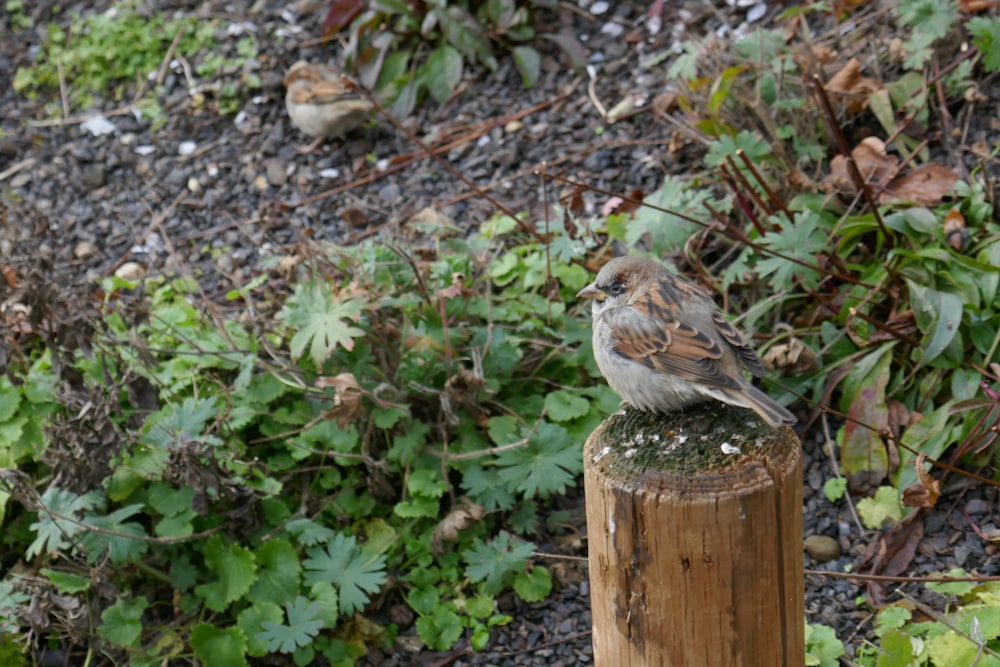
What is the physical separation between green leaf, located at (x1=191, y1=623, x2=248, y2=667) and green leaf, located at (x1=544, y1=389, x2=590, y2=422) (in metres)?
1.53

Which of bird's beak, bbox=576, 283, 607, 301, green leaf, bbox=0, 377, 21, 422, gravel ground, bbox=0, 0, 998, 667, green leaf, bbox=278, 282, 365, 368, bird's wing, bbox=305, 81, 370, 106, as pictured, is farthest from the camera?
bird's wing, bbox=305, 81, 370, 106

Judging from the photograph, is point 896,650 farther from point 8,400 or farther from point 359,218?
point 359,218

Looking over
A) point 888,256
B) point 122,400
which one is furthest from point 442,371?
point 888,256

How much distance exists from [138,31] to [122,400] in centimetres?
416

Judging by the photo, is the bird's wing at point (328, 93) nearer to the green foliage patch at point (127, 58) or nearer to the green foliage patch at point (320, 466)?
the green foliage patch at point (127, 58)

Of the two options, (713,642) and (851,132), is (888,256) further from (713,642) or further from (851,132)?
(713,642)

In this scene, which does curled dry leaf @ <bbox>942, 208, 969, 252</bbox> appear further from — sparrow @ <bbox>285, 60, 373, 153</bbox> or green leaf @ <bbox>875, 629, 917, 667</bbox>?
sparrow @ <bbox>285, 60, 373, 153</bbox>

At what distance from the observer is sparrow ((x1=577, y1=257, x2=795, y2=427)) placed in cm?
315

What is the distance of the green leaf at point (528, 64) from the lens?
686 cm

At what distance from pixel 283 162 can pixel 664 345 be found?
422cm

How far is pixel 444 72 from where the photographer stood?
6.99 meters

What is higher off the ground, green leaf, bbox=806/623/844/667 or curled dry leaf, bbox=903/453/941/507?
curled dry leaf, bbox=903/453/941/507

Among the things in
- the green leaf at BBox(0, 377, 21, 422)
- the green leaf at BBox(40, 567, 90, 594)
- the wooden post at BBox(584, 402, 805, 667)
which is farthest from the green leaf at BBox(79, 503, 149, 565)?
the wooden post at BBox(584, 402, 805, 667)

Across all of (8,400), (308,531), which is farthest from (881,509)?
(8,400)
